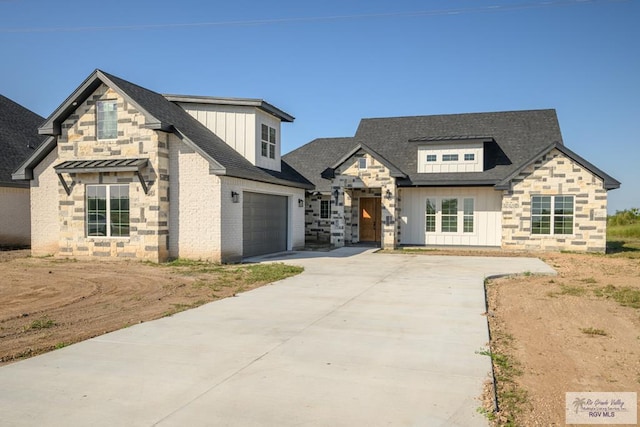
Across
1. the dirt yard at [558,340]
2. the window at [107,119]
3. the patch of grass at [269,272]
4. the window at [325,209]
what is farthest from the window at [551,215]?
the window at [107,119]

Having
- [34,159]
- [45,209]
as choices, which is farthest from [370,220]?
[34,159]

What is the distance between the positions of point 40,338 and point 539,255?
711 inches

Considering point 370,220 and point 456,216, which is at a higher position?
point 456,216

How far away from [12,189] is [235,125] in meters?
11.8

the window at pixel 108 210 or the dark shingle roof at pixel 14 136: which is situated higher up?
the dark shingle roof at pixel 14 136

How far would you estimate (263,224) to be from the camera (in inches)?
727

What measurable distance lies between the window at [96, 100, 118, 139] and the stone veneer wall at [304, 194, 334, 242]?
479 inches

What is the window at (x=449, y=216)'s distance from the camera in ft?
74.9

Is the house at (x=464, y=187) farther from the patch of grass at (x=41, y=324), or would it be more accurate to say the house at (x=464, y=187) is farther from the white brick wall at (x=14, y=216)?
the patch of grass at (x=41, y=324)

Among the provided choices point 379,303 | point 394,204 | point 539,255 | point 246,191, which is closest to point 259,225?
point 246,191

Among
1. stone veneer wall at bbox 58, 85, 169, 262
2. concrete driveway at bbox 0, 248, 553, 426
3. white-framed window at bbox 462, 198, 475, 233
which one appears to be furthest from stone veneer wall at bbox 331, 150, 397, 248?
concrete driveway at bbox 0, 248, 553, 426

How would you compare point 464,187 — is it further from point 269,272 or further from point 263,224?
point 269,272

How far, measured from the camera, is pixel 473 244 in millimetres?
22578

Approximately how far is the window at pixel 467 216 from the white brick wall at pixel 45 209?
17.6 m
